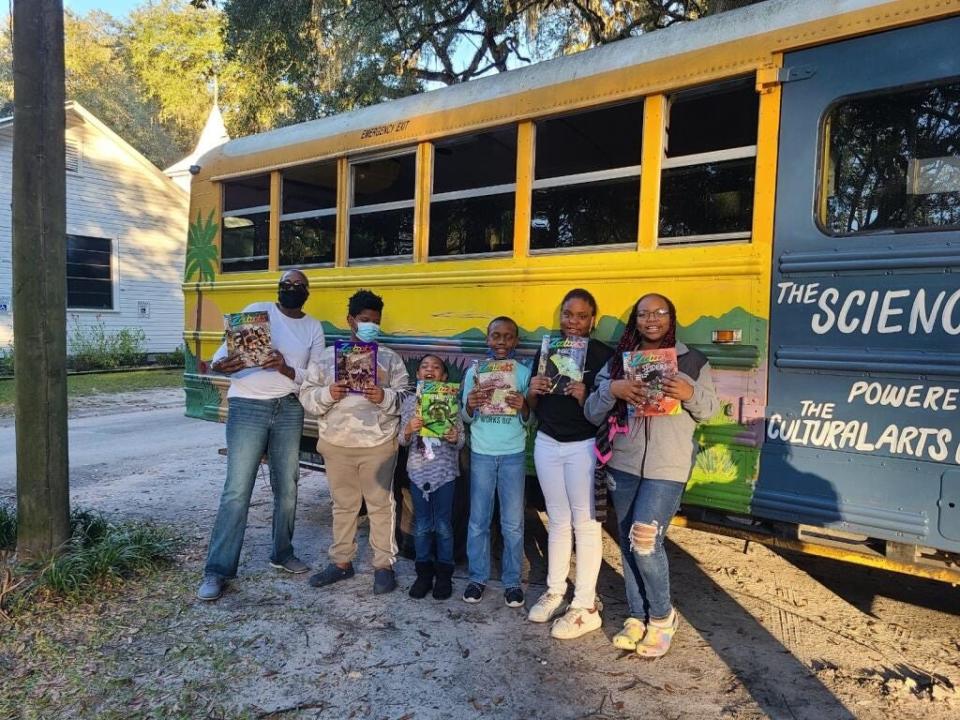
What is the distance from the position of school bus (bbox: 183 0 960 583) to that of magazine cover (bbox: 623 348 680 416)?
0.52m

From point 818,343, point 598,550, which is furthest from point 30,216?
point 818,343

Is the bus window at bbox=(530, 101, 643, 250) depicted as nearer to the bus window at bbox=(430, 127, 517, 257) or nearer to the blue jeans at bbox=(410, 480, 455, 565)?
the bus window at bbox=(430, 127, 517, 257)

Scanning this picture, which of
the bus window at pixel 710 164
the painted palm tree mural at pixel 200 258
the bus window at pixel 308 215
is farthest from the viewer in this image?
the painted palm tree mural at pixel 200 258

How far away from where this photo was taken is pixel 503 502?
352 centimetres

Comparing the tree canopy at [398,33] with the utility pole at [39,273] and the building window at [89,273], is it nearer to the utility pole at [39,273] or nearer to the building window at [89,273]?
the building window at [89,273]

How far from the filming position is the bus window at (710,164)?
10.5 ft

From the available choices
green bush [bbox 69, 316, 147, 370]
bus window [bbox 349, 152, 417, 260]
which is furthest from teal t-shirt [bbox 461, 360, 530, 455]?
green bush [bbox 69, 316, 147, 370]

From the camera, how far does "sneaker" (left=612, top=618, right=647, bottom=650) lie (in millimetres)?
3152

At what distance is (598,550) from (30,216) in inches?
136

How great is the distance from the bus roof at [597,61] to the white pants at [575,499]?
1.94m

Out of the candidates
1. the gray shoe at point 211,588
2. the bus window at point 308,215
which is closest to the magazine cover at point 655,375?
the gray shoe at point 211,588

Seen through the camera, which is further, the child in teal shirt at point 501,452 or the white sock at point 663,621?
the child in teal shirt at point 501,452

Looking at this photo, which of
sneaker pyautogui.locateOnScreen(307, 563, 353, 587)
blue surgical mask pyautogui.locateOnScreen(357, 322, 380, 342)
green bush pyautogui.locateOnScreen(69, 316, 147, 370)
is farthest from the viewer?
green bush pyautogui.locateOnScreen(69, 316, 147, 370)

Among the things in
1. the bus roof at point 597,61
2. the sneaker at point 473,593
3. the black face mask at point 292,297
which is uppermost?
the bus roof at point 597,61
